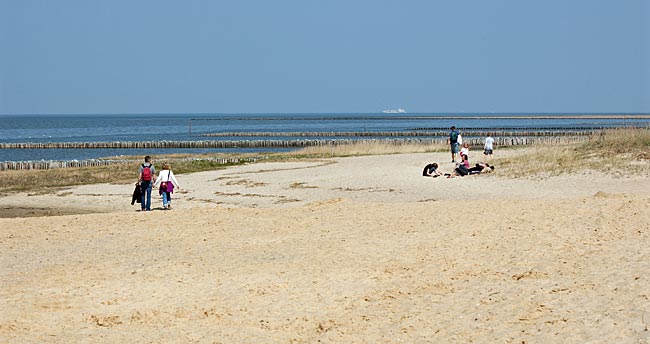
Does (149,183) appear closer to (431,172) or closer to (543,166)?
(431,172)

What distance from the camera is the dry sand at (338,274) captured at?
10.3 meters

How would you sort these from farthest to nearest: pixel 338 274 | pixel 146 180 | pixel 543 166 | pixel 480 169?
1. pixel 480 169
2. pixel 543 166
3. pixel 146 180
4. pixel 338 274

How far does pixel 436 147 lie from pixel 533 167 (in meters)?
22.9

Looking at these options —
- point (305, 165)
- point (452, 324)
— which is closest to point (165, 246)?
point (452, 324)

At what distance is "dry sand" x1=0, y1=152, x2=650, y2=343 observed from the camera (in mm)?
10297

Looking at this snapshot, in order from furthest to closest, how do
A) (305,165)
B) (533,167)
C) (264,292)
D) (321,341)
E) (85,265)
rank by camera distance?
→ (305,165) → (533,167) → (85,265) → (264,292) → (321,341)

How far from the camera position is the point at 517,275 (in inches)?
487

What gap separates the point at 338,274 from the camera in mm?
13141

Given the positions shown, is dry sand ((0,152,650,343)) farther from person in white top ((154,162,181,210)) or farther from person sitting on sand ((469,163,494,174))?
→ person sitting on sand ((469,163,494,174))

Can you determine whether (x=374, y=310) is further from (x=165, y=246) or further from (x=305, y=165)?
(x=305, y=165)

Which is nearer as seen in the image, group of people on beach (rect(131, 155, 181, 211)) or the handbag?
group of people on beach (rect(131, 155, 181, 211))

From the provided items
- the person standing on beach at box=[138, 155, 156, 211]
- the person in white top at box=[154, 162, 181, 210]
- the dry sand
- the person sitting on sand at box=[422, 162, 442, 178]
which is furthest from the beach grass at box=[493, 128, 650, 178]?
the person standing on beach at box=[138, 155, 156, 211]

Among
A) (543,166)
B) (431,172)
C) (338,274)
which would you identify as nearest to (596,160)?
(543,166)

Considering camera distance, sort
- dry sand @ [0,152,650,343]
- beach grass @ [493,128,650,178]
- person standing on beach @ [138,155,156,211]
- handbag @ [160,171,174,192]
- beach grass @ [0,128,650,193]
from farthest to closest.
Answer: beach grass @ [0,128,650,193] < beach grass @ [493,128,650,178] < handbag @ [160,171,174,192] < person standing on beach @ [138,155,156,211] < dry sand @ [0,152,650,343]
